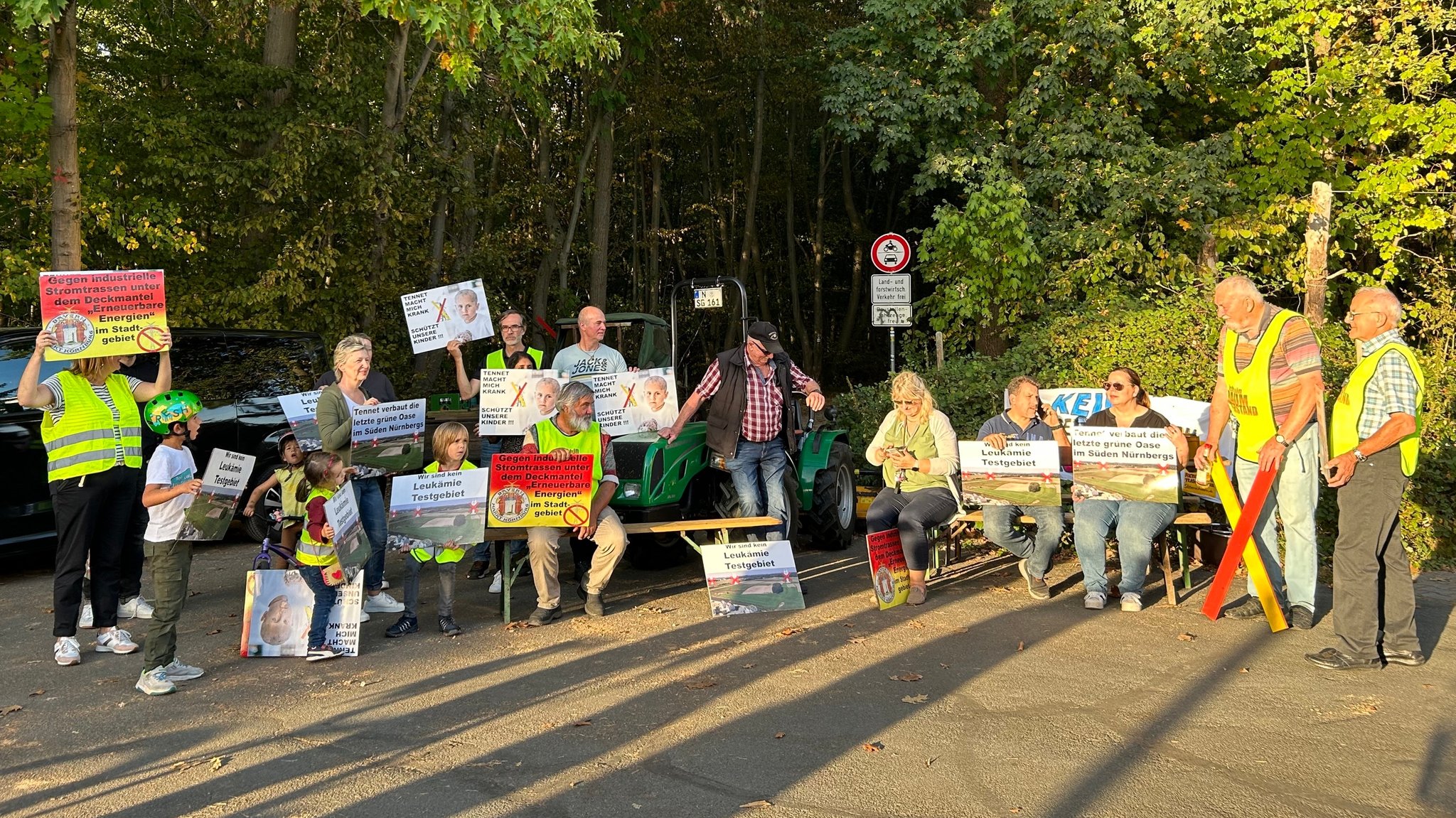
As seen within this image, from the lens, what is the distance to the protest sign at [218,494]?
22.1ft

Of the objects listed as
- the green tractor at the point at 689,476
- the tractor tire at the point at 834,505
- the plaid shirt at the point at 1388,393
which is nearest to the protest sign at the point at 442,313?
the green tractor at the point at 689,476

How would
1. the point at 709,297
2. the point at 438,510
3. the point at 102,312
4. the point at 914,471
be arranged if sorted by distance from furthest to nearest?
the point at 709,297, the point at 914,471, the point at 438,510, the point at 102,312

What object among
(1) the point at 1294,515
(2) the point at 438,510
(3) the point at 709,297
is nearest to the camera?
(1) the point at 1294,515

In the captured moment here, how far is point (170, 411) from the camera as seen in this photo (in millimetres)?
6559

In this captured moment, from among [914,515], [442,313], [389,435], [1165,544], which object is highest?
[442,313]

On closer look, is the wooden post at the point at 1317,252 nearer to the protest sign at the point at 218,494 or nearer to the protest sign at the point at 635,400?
the protest sign at the point at 635,400

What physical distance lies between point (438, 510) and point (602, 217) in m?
16.6

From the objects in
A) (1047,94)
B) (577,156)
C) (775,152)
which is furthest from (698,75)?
(1047,94)

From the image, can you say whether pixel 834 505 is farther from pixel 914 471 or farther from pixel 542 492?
pixel 542 492

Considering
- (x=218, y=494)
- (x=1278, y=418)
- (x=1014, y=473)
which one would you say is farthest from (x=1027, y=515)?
(x=218, y=494)

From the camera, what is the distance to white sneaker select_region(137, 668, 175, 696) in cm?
625

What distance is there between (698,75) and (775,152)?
579cm

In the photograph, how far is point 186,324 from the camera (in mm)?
14961

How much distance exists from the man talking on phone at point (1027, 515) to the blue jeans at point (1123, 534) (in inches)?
9.6
